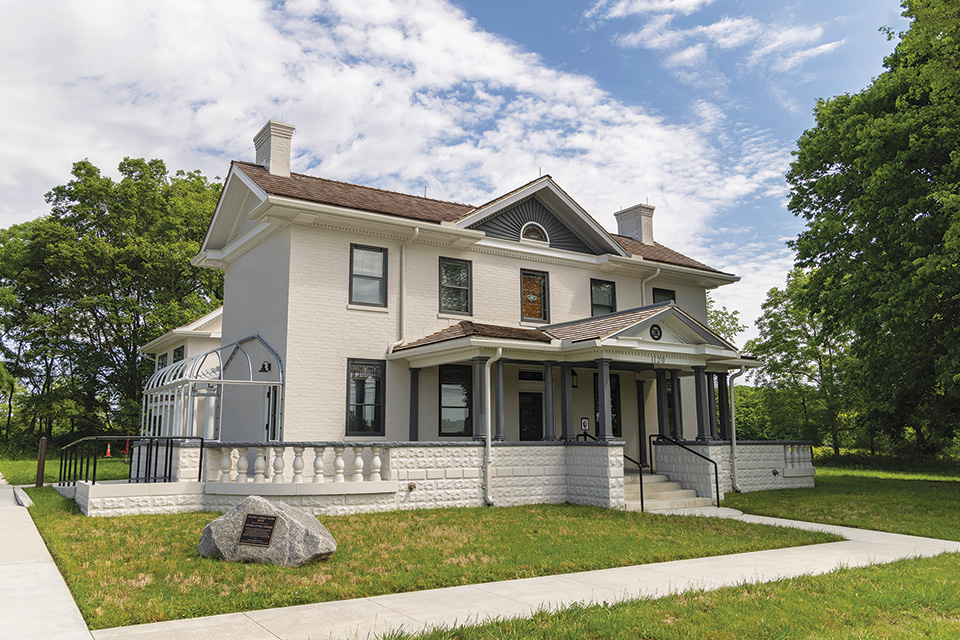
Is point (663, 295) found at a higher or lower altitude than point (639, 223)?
lower

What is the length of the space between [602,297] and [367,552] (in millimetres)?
13363

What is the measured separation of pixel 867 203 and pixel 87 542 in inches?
748

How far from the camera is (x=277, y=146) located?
17.9 m

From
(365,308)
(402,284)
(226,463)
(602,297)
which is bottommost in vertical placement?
(226,463)

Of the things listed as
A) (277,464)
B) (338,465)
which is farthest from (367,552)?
(277,464)

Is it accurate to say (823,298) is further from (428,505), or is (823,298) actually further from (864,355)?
(428,505)

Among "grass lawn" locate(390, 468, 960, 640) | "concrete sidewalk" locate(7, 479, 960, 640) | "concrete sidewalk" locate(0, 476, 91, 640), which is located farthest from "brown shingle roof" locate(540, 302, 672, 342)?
"concrete sidewalk" locate(0, 476, 91, 640)

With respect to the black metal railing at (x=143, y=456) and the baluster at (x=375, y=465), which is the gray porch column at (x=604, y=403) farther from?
the black metal railing at (x=143, y=456)

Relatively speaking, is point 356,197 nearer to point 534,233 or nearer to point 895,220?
point 534,233

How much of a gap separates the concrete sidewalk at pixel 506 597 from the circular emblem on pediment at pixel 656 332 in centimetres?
707

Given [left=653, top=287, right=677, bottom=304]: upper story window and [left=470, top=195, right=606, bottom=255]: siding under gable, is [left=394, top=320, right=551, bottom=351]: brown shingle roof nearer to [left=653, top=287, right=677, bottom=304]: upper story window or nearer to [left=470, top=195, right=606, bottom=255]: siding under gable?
[left=470, top=195, right=606, bottom=255]: siding under gable

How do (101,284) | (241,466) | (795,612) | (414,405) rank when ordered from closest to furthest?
1. (795,612)
2. (241,466)
3. (414,405)
4. (101,284)

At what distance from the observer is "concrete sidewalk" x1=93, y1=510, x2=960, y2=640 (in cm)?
571

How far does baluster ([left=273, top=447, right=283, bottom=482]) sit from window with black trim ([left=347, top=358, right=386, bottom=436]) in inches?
118
